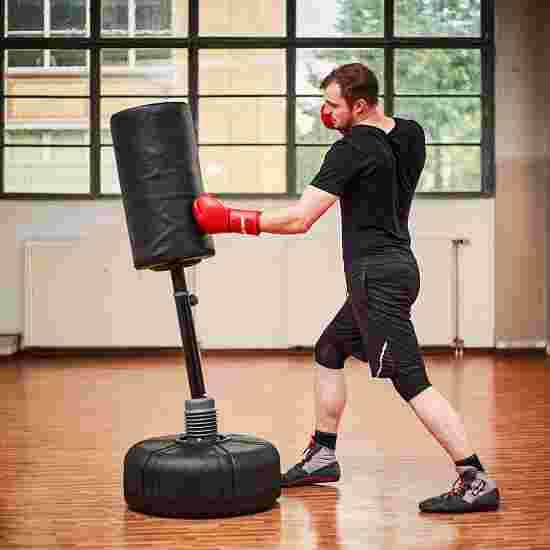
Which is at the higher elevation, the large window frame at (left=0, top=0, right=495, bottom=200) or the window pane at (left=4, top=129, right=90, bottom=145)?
the large window frame at (left=0, top=0, right=495, bottom=200)

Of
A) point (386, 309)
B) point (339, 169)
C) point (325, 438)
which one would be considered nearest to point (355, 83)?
point (339, 169)

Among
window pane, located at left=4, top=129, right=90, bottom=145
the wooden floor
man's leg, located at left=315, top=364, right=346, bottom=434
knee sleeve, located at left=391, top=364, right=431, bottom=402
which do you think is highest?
window pane, located at left=4, top=129, right=90, bottom=145

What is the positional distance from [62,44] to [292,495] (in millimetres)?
6204

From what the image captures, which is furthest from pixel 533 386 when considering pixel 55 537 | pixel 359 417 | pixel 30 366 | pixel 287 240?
pixel 55 537

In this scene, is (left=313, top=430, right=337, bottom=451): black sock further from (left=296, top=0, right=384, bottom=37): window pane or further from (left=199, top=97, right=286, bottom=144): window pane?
(left=296, top=0, right=384, bottom=37): window pane

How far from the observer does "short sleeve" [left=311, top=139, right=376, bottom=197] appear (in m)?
3.85

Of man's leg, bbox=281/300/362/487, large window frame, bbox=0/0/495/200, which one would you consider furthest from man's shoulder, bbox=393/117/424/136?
large window frame, bbox=0/0/495/200

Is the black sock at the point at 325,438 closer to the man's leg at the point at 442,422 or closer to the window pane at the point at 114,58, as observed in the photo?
the man's leg at the point at 442,422

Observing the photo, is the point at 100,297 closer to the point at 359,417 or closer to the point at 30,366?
the point at 30,366

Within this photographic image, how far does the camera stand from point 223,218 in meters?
3.87

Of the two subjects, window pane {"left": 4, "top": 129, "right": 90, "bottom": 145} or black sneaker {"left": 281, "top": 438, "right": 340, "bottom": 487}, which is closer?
black sneaker {"left": 281, "top": 438, "right": 340, "bottom": 487}

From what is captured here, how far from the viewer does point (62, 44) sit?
964 centimetres

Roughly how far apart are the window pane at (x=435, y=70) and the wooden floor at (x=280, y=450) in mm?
2099

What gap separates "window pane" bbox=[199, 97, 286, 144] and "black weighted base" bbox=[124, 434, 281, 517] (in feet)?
19.4
